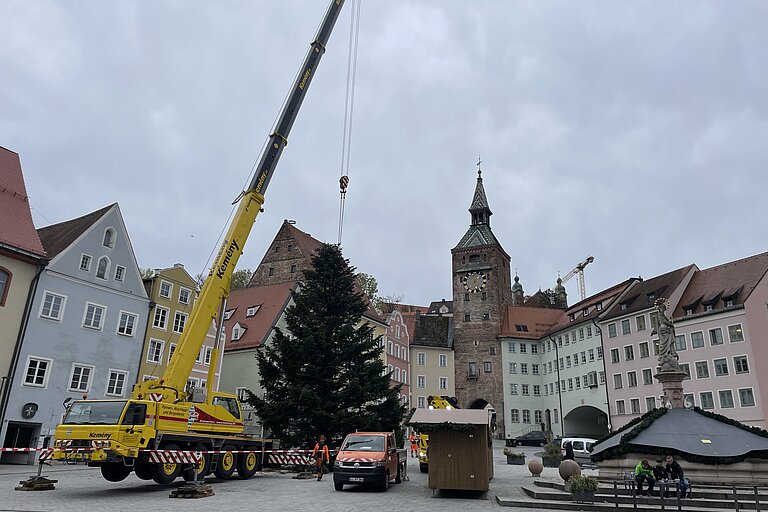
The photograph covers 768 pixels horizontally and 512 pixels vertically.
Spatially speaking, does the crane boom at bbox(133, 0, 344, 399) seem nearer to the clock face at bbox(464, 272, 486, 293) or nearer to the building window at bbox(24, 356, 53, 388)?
the building window at bbox(24, 356, 53, 388)

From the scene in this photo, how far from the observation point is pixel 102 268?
33500 millimetres

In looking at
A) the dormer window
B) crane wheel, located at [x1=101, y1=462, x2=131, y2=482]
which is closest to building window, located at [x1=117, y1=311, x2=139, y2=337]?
the dormer window

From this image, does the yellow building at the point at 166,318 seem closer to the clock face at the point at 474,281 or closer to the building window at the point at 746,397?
the building window at the point at 746,397

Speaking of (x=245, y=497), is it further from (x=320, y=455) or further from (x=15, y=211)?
(x=15, y=211)

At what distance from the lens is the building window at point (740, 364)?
4275cm

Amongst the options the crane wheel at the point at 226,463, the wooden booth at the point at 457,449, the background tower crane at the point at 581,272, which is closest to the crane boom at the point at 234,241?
the crane wheel at the point at 226,463

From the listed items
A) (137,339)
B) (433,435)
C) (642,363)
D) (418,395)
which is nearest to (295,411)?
(433,435)

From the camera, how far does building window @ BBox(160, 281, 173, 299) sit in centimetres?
3753

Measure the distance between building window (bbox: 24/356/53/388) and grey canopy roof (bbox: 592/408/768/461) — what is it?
26424 millimetres

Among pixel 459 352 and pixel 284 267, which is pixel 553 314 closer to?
pixel 459 352

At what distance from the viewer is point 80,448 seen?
51.0 ft

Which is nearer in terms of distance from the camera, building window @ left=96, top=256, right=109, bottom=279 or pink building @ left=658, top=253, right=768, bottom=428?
building window @ left=96, top=256, right=109, bottom=279

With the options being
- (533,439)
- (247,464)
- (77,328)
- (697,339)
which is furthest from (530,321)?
(247,464)

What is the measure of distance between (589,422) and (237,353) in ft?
134
